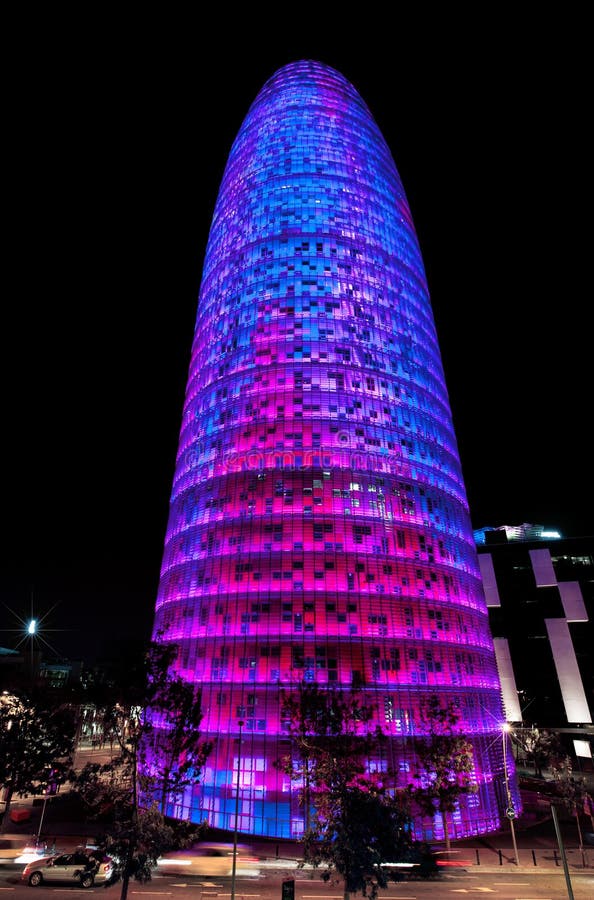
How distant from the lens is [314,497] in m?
73.1

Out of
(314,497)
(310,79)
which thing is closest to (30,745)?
(314,497)

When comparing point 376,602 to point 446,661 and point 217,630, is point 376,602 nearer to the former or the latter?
point 446,661

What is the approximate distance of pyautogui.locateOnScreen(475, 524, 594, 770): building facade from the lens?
9112 cm

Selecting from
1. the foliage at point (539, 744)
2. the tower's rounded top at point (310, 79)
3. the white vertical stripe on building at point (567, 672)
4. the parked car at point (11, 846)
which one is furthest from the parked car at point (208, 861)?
the tower's rounded top at point (310, 79)

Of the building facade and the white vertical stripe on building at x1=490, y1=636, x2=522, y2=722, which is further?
the white vertical stripe on building at x1=490, y1=636, x2=522, y2=722

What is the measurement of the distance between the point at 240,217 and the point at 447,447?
2351 inches

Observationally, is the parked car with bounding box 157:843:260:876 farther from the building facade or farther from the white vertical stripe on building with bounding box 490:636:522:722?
the building facade

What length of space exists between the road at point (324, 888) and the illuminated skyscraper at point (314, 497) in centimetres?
1253

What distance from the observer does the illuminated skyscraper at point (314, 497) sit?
62.0m

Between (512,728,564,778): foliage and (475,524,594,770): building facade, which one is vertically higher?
(475,524,594,770): building facade

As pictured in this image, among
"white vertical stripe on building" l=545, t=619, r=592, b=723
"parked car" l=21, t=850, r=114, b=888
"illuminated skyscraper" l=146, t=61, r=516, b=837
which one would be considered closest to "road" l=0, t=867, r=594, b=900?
"parked car" l=21, t=850, r=114, b=888

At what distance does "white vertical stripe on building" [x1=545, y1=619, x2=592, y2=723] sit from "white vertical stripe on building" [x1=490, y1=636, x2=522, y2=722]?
775cm

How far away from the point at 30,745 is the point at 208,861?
738 inches

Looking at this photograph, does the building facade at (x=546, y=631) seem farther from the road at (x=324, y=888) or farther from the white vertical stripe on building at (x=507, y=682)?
the road at (x=324, y=888)
